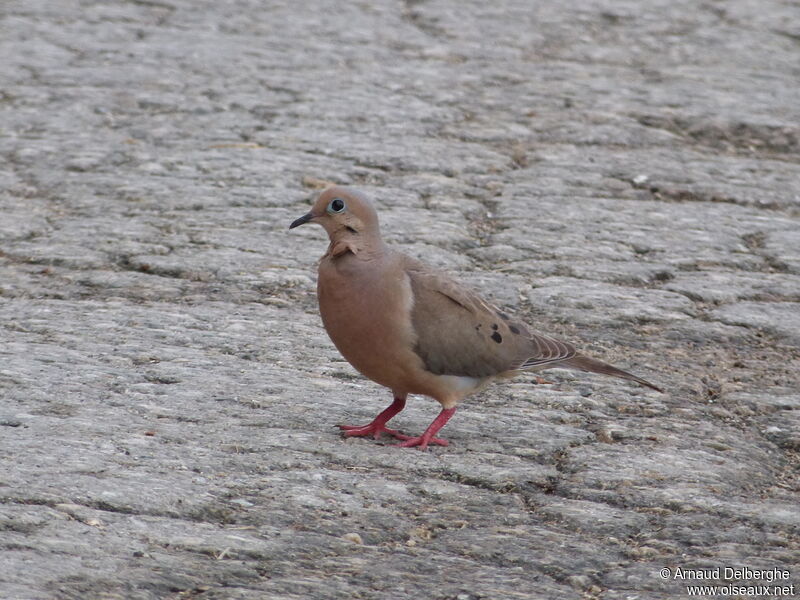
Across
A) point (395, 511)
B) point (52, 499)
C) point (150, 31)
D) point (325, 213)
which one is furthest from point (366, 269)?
point (150, 31)

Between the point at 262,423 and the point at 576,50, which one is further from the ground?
the point at 576,50

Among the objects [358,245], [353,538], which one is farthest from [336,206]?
[353,538]

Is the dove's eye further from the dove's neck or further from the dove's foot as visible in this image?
the dove's foot

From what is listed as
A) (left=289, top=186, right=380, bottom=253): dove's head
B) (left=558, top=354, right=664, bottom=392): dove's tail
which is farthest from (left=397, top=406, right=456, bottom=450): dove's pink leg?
(left=289, top=186, right=380, bottom=253): dove's head

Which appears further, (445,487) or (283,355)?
(283,355)

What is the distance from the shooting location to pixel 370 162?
6707 mm

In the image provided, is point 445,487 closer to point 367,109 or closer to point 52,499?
point 52,499

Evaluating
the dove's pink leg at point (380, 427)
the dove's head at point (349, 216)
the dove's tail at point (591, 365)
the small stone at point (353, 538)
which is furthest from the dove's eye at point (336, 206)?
the small stone at point (353, 538)

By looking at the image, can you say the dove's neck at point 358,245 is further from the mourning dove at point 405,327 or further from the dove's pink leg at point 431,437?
the dove's pink leg at point 431,437

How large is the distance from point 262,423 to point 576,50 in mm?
6331

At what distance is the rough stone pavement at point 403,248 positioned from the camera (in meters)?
3.09

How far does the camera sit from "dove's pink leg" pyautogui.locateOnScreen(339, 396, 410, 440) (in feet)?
12.7

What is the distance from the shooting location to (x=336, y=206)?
3957mm

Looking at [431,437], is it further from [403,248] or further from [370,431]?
[403,248]
